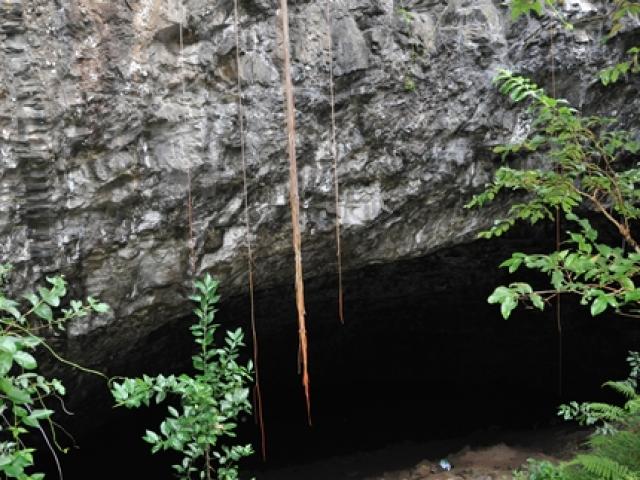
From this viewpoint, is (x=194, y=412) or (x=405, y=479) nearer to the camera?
(x=194, y=412)

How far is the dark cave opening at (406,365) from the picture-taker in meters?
5.52

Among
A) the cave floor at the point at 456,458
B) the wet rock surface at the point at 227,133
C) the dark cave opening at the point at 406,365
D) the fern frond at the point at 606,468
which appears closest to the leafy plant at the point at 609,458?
the fern frond at the point at 606,468

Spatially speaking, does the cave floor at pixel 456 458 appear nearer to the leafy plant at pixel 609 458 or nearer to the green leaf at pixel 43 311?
the leafy plant at pixel 609 458

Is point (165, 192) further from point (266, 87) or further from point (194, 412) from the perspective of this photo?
point (194, 412)

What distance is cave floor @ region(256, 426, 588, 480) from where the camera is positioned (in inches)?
189

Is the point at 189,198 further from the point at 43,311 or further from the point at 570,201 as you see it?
the point at 570,201

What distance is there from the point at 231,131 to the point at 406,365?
4.75 metres

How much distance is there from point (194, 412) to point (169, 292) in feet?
4.75

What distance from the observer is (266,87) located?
3561 mm

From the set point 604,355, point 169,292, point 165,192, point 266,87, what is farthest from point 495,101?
point 604,355

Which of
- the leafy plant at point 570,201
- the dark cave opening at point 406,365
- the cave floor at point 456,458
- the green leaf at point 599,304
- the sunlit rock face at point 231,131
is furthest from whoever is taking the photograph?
the dark cave opening at point 406,365

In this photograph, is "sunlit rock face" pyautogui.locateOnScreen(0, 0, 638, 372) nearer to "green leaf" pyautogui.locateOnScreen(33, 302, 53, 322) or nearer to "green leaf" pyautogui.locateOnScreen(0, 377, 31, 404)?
"green leaf" pyautogui.locateOnScreen(33, 302, 53, 322)

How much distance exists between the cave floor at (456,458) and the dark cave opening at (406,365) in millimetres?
214

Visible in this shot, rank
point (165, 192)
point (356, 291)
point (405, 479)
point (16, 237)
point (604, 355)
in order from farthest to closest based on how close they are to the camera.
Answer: point (604, 355), point (356, 291), point (405, 479), point (165, 192), point (16, 237)
